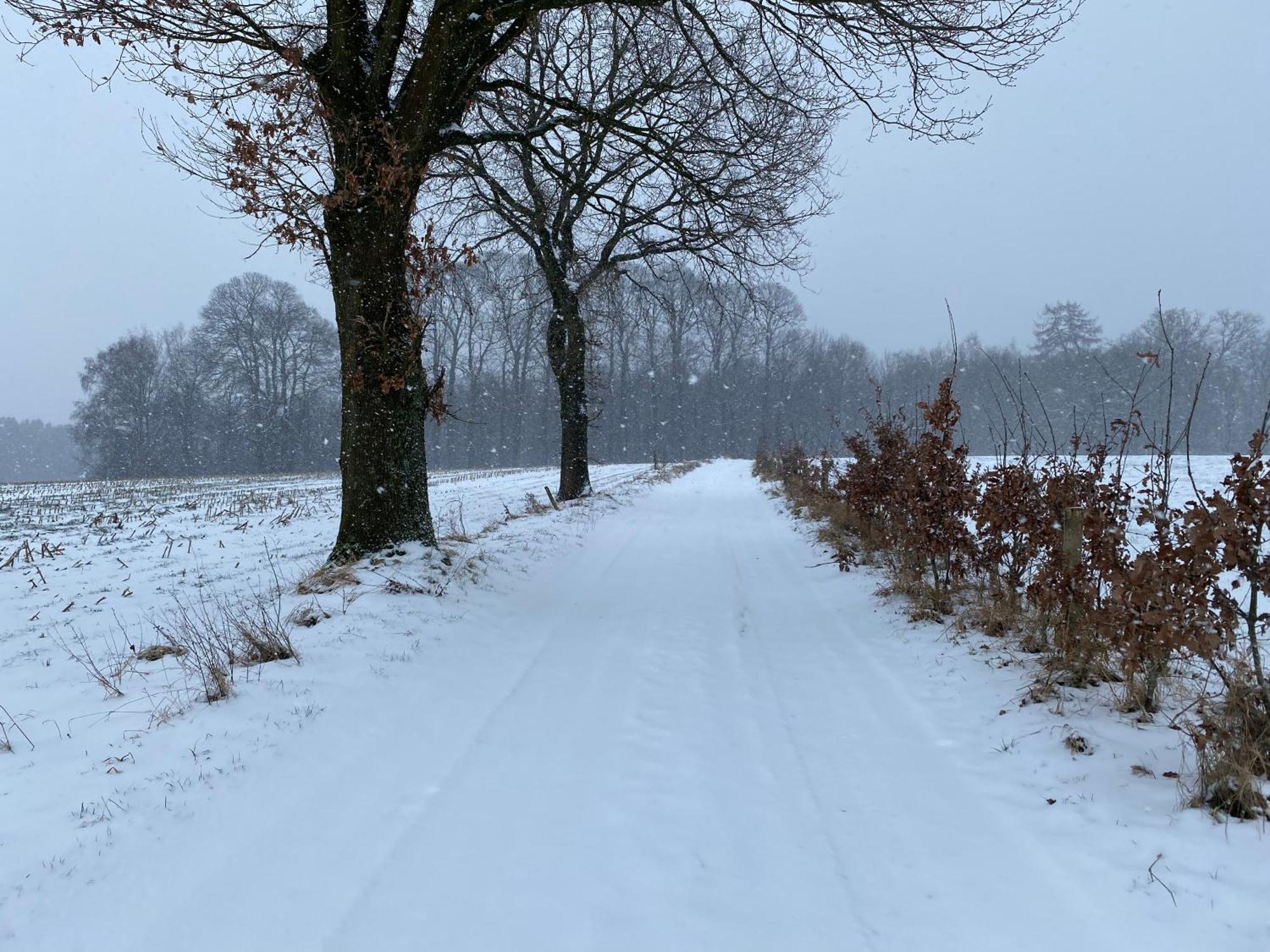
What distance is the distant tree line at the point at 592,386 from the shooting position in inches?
1566

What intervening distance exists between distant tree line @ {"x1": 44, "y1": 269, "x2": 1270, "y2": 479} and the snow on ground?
12699 millimetres

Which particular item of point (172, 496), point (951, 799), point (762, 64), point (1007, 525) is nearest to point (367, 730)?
point (951, 799)

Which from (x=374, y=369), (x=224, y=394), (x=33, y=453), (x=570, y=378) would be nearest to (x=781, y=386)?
(x=224, y=394)

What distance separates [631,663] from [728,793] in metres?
1.71

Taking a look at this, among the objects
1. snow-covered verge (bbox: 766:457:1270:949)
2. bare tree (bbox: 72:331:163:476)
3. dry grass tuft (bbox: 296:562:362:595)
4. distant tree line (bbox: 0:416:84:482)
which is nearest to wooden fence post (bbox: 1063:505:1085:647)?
snow-covered verge (bbox: 766:457:1270:949)

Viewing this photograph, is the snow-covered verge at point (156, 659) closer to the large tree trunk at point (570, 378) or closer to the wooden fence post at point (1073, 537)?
the large tree trunk at point (570, 378)

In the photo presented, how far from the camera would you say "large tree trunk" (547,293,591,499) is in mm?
13945

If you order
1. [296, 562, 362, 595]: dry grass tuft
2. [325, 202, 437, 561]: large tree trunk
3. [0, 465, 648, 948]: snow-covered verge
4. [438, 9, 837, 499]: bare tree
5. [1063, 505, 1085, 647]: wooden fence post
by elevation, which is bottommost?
[0, 465, 648, 948]: snow-covered verge

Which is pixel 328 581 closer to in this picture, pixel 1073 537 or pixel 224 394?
pixel 1073 537

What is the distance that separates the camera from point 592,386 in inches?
648

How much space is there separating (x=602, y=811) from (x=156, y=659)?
11.2 feet

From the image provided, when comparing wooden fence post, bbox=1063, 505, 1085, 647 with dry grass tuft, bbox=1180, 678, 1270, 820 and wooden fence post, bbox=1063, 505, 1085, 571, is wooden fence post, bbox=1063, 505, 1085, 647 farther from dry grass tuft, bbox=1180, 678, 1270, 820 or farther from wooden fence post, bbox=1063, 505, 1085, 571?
dry grass tuft, bbox=1180, 678, 1270, 820

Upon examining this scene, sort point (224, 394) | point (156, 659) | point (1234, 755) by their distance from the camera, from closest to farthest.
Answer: point (1234, 755)
point (156, 659)
point (224, 394)

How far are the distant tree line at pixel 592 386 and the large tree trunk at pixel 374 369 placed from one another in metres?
9.53
